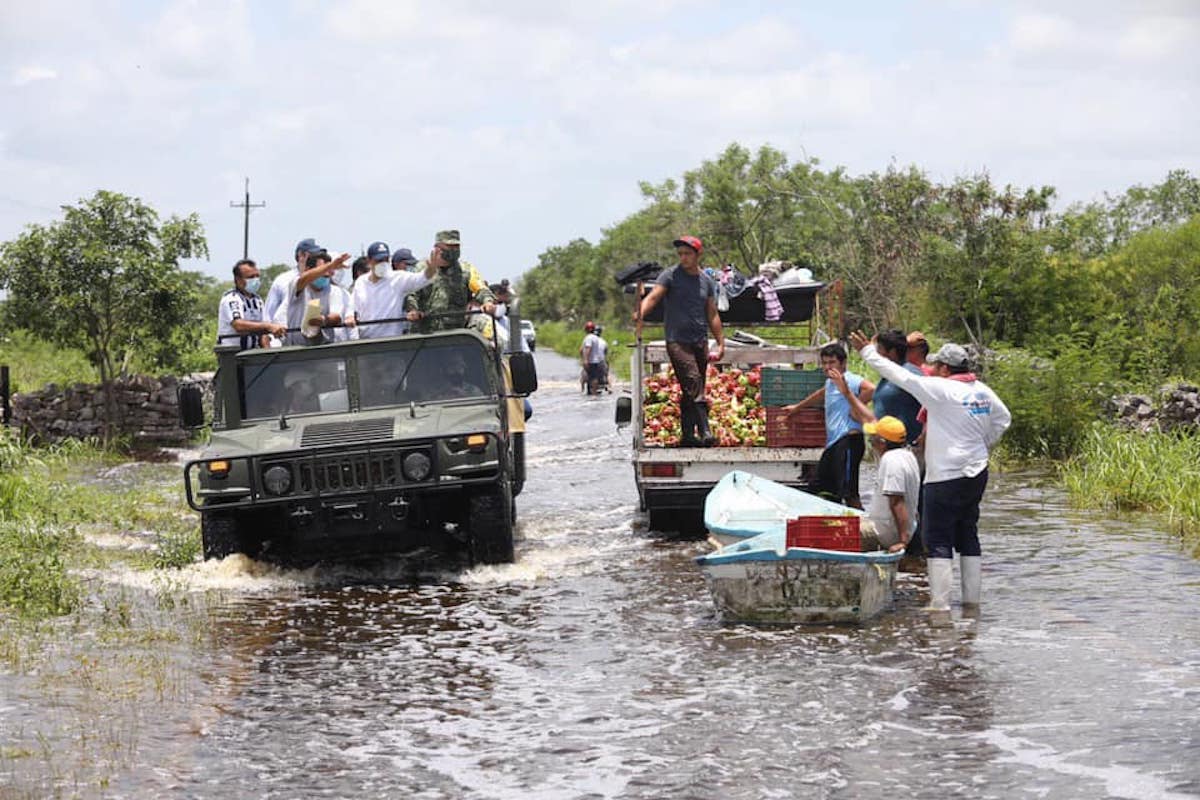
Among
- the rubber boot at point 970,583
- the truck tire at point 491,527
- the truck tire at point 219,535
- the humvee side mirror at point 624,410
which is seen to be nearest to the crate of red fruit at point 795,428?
the humvee side mirror at point 624,410

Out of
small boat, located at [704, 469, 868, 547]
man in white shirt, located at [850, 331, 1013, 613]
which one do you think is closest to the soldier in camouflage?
small boat, located at [704, 469, 868, 547]

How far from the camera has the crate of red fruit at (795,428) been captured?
1358 cm

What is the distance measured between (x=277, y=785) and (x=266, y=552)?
564cm

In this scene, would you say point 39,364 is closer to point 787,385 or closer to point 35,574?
point 35,574

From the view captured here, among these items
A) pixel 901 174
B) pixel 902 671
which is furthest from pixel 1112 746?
pixel 901 174

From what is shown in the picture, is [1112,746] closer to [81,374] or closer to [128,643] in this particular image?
→ [128,643]

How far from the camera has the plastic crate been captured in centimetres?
1380

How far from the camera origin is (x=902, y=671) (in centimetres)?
898

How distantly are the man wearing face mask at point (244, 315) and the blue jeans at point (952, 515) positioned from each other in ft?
17.2

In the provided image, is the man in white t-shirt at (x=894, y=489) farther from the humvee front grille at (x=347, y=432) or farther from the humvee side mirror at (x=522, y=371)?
the humvee front grille at (x=347, y=432)

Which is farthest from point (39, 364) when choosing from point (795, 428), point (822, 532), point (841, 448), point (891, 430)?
point (822, 532)

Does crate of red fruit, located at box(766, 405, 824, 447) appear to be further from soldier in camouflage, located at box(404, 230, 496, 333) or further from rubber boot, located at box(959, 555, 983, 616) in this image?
rubber boot, located at box(959, 555, 983, 616)

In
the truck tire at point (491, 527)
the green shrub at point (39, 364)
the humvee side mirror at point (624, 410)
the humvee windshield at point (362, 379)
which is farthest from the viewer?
the green shrub at point (39, 364)

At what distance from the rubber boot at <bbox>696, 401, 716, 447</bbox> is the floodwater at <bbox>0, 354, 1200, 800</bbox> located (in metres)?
1.23
